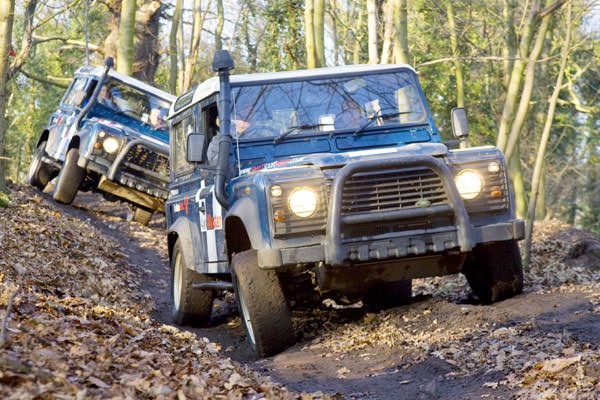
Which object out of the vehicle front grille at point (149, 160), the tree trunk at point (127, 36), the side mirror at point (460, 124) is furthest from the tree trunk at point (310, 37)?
the side mirror at point (460, 124)

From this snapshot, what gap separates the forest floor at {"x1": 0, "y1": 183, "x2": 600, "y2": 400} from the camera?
4.84 meters

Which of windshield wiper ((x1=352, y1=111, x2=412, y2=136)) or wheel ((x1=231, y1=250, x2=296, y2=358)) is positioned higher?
windshield wiper ((x1=352, y1=111, x2=412, y2=136))

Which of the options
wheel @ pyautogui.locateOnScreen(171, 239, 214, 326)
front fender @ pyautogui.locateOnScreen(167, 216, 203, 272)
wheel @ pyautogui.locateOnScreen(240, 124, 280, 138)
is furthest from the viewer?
wheel @ pyautogui.locateOnScreen(171, 239, 214, 326)

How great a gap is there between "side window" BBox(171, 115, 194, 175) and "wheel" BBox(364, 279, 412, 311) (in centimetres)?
224

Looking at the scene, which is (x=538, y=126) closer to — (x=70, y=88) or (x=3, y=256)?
(x=70, y=88)

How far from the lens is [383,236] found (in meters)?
7.02

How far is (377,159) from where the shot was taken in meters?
6.98

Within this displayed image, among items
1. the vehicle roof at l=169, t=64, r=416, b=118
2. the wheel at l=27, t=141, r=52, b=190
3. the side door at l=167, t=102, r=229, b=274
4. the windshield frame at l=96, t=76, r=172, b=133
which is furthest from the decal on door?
the wheel at l=27, t=141, r=52, b=190

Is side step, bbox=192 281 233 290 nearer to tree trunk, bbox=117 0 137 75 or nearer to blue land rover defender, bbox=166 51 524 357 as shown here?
blue land rover defender, bbox=166 51 524 357

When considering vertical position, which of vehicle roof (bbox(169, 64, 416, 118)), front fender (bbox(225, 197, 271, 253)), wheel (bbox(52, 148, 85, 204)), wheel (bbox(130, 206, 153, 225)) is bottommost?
wheel (bbox(130, 206, 153, 225))

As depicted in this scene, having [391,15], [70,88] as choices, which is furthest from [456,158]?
[70,88]

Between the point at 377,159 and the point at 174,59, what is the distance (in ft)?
72.0

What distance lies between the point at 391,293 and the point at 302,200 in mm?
2858

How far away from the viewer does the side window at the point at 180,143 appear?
9.28 m
